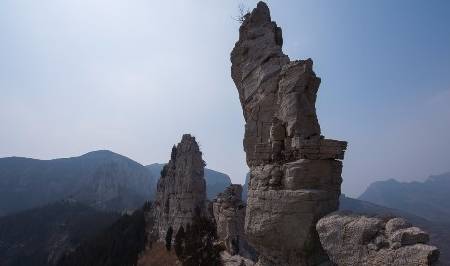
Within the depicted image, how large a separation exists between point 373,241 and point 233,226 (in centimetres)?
3056

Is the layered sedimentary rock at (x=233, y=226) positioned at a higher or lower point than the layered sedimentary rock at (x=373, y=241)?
lower

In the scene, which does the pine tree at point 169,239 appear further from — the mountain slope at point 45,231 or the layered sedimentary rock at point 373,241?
the mountain slope at point 45,231

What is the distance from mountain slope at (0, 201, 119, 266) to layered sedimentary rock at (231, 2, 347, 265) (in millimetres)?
134618

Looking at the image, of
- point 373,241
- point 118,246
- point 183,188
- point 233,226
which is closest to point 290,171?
point 373,241

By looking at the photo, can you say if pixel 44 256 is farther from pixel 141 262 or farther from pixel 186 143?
pixel 186 143

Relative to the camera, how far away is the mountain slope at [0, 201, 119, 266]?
144875 millimetres

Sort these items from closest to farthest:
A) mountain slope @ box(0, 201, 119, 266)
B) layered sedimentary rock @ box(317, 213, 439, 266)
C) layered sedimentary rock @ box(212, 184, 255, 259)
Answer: layered sedimentary rock @ box(317, 213, 439, 266) < layered sedimentary rock @ box(212, 184, 255, 259) < mountain slope @ box(0, 201, 119, 266)

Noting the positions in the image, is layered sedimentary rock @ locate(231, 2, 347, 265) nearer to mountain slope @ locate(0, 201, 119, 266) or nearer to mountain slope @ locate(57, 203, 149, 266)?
mountain slope @ locate(57, 203, 149, 266)

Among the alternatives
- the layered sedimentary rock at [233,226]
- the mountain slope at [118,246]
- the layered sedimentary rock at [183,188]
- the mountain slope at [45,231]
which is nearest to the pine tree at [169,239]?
the layered sedimentary rock at [183,188]

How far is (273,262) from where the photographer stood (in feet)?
46.2

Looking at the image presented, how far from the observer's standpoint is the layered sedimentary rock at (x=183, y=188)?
65.7 metres

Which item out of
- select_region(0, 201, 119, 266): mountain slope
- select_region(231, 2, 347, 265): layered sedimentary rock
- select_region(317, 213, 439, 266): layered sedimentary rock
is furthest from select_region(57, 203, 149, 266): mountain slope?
select_region(317, 213, 439, 266): layered sedimentary rock

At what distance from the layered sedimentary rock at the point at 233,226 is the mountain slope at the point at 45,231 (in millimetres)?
108924

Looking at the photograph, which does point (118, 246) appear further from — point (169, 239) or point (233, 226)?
point (233, 226)
